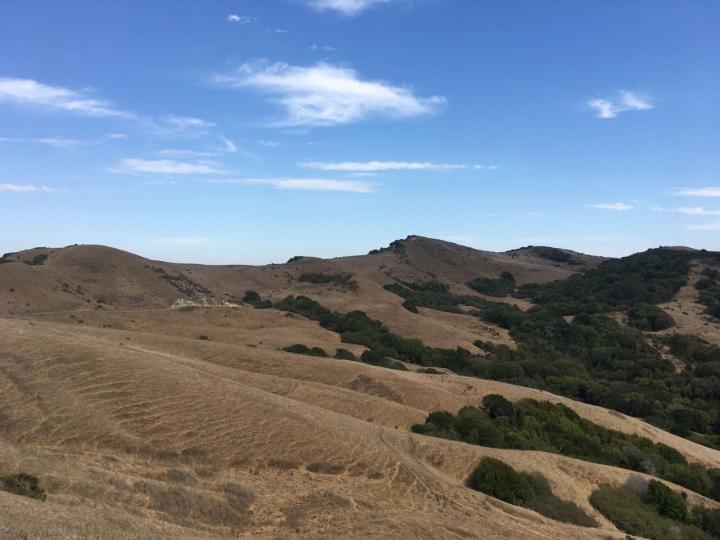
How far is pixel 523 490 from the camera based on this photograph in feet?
58.7

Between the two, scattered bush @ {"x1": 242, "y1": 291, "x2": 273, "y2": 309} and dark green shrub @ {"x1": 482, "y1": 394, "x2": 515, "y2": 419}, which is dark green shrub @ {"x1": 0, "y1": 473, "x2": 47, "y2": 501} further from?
scattered bush @ {"x1": 242, "y1": 291, "x2": 273, "y2": 309}

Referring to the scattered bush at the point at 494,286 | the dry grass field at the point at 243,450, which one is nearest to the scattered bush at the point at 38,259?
the dry grass field at the point at 243,450

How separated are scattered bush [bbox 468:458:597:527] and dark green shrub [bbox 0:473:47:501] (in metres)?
12.3

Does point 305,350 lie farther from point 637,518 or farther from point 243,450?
point 637,518

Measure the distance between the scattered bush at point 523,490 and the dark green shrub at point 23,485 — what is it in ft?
40.4

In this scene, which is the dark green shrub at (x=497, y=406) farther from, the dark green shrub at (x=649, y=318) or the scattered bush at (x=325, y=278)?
the scattered bush at (x=325, y=278)

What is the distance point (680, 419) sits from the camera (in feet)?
137

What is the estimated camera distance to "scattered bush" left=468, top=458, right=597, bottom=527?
17.2m

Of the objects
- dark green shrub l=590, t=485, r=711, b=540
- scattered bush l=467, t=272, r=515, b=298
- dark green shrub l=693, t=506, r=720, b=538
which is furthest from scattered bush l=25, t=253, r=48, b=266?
dark green shrub l=693, t=506, r=720, b=538

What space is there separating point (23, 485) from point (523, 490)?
1397 centimetres

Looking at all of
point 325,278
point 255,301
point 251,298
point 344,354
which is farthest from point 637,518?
point 325,278

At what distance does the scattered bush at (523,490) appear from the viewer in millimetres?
17234

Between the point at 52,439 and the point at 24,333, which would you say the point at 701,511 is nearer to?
the point at 52,439

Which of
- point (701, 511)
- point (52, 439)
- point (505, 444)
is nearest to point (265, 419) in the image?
point (52, 439)
